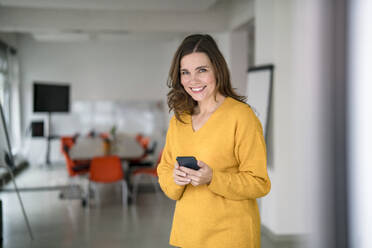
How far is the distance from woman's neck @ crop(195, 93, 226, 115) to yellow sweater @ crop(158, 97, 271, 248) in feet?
0.16

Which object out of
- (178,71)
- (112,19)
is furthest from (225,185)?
(112,19)

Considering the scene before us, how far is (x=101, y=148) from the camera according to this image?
263 inches

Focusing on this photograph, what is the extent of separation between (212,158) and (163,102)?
1009 cm

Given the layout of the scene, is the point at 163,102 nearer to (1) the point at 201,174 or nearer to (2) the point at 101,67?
(2) the point at 101,67

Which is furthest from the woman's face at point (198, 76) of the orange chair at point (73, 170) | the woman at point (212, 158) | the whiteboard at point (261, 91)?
the orange chair at point (73, 170)

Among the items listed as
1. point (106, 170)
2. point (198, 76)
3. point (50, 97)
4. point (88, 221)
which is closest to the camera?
point (198, 76)

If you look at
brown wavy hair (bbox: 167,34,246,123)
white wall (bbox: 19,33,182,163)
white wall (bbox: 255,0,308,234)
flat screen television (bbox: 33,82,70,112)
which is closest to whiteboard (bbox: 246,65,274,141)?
white wall (bbox: 255,0,308,234)

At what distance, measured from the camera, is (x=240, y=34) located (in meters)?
7.11

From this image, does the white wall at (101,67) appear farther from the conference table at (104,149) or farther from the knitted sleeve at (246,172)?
the knitted sleeve at (246,172)

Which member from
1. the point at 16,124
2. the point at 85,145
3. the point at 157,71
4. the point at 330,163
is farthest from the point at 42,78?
the point at 330,163

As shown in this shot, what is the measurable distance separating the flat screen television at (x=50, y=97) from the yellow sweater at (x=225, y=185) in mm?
7936

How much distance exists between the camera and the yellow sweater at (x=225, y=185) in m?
1.35

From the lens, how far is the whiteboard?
4461 millimetres

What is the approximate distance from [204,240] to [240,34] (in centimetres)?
614
